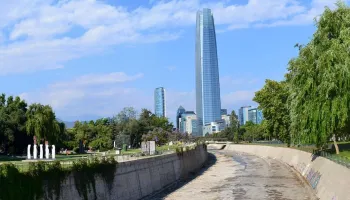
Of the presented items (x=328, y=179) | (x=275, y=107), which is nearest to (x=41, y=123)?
(x=275, y=107)

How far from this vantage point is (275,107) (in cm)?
8606

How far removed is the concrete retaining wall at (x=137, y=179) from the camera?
2716 cm

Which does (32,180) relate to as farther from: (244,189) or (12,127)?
(12,127)

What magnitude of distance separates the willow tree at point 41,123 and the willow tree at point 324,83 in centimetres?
6482

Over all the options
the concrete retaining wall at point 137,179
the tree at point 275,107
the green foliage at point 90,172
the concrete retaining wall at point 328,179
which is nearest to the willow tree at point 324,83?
the concrete retaining wall at point 328,179

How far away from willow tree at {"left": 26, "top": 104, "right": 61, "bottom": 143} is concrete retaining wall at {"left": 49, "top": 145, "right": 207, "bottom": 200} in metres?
50.7

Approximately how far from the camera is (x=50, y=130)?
102 m

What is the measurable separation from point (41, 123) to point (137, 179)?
65756 millimetres

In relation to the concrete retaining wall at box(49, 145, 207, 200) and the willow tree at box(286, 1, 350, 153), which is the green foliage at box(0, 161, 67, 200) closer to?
the concrete retaining wall at box(49, 145, 207, 200)

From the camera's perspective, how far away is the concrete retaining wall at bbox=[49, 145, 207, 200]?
89.1 feet

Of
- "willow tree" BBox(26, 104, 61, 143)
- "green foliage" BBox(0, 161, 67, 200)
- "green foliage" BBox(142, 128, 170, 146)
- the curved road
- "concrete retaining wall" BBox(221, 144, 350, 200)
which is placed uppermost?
"willow tree" BBox(26, 104, 61, 143)

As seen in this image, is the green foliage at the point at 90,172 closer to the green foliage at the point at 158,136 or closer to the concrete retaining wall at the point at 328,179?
the concrete retaining wall at the point at 328,179

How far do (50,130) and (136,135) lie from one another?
2749 inches

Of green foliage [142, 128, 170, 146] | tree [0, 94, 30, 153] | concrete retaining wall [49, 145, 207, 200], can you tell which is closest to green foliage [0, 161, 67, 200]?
concrete retaining wall [49, 145, 207, 200]
